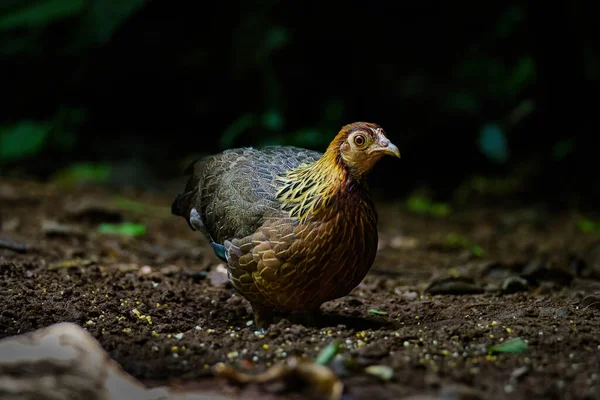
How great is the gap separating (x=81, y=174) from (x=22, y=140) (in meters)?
1.12

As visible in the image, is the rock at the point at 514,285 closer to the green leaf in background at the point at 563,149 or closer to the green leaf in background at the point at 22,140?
the green leaf in background at the point at 563,149

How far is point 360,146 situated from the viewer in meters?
4.29

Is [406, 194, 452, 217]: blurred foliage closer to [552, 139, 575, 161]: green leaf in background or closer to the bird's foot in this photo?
[552, 139, 575, 161]: green leaf in background

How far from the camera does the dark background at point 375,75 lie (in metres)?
10.2

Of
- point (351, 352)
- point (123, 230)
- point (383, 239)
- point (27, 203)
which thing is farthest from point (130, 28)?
point (351, 352)

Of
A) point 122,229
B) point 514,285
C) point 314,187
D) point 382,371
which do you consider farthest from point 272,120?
point 382,371

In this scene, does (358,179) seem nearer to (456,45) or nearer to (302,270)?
(302,270)

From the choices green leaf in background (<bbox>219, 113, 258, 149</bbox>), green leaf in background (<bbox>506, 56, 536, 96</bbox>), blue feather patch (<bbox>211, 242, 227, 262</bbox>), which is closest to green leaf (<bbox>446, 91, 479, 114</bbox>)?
green leaf in background (<bbox>506, 56, 536, 96</bbox>)

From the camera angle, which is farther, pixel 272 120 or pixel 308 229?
pixel 272 120

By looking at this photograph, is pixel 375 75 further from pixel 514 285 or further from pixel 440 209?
pixel 514 285

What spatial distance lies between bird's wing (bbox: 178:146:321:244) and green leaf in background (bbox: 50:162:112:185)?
19.5 ft

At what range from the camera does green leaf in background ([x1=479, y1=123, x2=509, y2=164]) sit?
976 centimetres

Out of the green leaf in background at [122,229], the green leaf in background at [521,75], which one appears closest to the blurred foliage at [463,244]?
the green leaf in background at [521,75]

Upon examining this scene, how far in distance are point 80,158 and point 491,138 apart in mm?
6769
